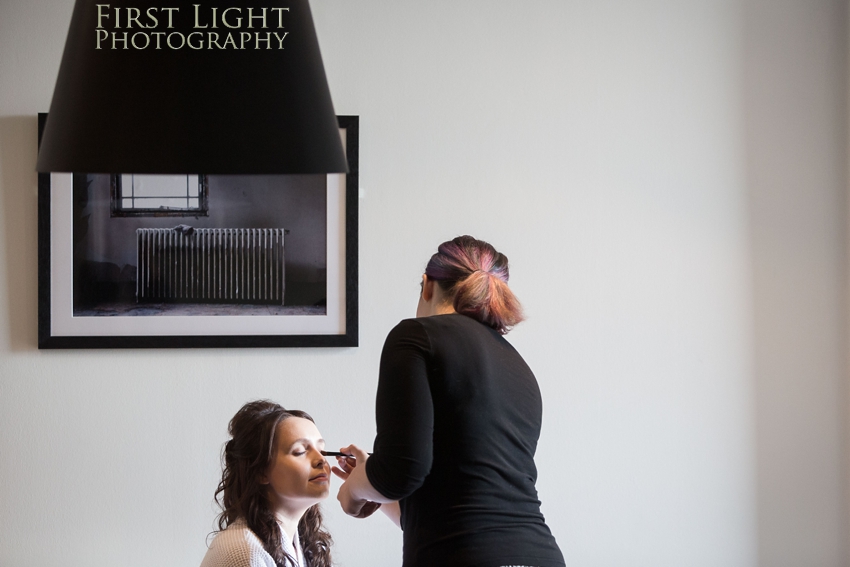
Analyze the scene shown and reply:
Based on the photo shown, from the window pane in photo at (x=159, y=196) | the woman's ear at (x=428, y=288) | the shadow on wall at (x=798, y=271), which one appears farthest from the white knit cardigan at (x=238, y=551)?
the shadow on wall at (x=798, y=271)

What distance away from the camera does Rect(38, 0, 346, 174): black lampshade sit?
0.65 m

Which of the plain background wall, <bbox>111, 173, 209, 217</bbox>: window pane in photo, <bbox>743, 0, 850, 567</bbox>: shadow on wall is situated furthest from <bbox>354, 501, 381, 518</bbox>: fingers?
<bbox>743, 0, 850, 567</bbox>: shadow on wall

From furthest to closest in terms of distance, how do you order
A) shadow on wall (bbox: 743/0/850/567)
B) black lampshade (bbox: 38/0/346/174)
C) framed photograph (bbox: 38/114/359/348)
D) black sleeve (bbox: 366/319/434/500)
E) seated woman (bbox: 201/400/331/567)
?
shadow on wall (bbox: 743/0/850/567) → framed photograph (bbox: 38/114/359/348) → seated woman (bbox: 201/400/331/567) → black sleeve (bbox: 366/319/434/500) → black lampshade (bbox: 38/0/346/174)

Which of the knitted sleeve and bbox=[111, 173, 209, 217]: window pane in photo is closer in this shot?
the knitted sleeve

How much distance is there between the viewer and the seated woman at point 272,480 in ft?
4.82

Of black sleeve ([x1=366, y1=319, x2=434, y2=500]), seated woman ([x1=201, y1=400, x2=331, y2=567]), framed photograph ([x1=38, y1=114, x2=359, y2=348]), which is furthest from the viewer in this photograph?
framed photograph ([x1=38, y1=114, x2=359, y2=348])

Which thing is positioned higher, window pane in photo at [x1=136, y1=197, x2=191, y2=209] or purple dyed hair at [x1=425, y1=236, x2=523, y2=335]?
window pane in photo at [x1=136, y1=197, x2=191, y2=209]

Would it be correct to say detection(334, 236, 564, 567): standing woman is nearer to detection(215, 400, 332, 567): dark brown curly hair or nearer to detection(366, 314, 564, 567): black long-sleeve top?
detection(366, 314, 564, 567): black long-sleeve top

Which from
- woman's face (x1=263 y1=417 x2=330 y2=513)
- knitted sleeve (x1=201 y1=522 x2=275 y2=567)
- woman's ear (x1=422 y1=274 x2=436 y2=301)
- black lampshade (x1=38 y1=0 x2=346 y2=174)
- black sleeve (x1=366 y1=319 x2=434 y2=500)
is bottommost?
knitted sleeve (x1=201 y1=522 x2=275 y2=567)

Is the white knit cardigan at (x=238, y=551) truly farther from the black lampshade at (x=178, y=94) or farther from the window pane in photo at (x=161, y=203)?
the window pane in photo at (x=161, y=203)

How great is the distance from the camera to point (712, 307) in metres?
2.51

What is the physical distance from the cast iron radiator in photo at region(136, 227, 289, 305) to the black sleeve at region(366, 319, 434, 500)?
3.71ft

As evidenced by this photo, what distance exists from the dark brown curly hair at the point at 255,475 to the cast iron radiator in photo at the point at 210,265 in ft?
2.83

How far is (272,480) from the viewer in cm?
152
